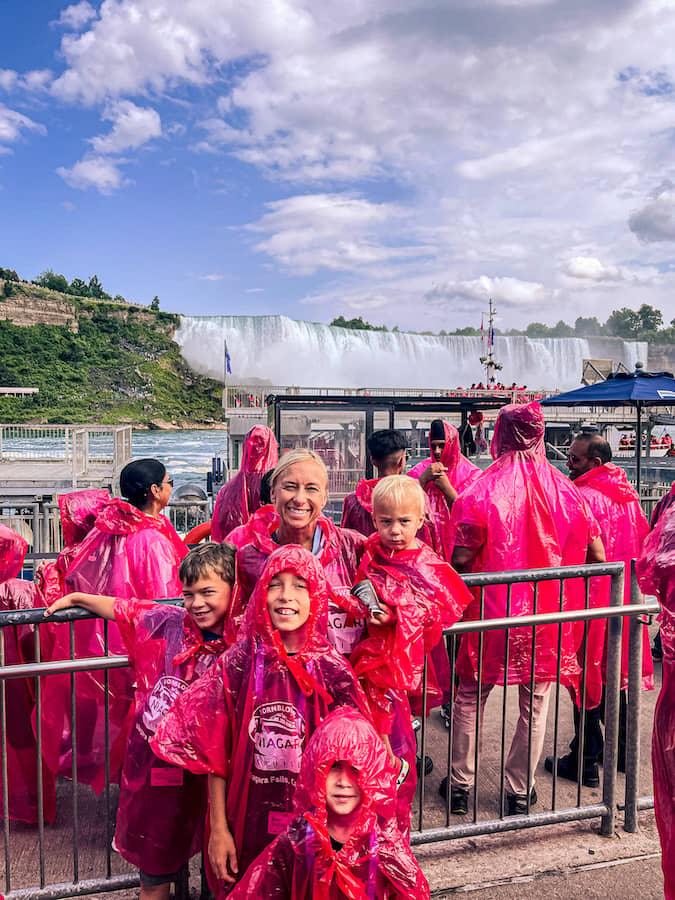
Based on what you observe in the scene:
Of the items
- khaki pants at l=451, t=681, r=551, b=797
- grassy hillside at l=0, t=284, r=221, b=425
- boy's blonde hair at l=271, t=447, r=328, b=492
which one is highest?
grassy hillside at l=0, t=284, r=221, b=425

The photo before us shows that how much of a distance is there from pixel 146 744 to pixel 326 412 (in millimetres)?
6285

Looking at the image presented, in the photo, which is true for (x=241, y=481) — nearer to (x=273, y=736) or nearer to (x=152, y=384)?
(x=273, y=736)

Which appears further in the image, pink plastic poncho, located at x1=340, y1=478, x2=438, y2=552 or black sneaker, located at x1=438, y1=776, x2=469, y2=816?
pink plastic poncho, located at x1=340, y1=478, x2=438, y2=552

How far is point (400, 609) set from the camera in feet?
7.36

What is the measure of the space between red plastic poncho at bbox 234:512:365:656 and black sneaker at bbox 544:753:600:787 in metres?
1.93

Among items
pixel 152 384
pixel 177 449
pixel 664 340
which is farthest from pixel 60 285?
pixel 664 340

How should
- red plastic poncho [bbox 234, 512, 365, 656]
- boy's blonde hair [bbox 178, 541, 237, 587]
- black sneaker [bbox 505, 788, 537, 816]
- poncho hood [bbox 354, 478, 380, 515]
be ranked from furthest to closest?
1. poncho hood [bbox 354, 478, 380, 515]
2. black sneaker [bbox 505, 788, 537, 816]
3. red plastic poncho [bbox 234, 512, 365, 656]
4. boy's blonde hair [bbox 178, 541, 237, 587]

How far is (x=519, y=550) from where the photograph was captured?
3.43 m

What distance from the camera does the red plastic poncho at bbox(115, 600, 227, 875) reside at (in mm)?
2258

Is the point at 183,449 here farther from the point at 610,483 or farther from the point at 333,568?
the point at 333,568

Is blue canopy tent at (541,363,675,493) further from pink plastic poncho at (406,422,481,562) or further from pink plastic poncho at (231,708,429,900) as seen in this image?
pink plastic poncho at (231,708,429,900)

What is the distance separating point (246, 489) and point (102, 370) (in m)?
104

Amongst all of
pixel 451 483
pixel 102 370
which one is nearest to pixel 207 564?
pixel 451 483

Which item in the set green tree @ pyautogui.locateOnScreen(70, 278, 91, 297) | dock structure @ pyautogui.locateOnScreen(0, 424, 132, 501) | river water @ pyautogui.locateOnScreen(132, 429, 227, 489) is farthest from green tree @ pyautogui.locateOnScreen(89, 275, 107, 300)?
dock structure @ pyautogui.locateOnScreen(0, 424, 132, 501)
